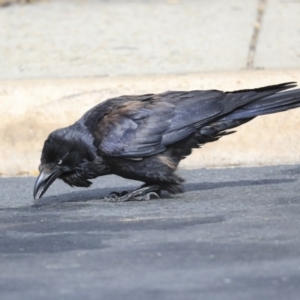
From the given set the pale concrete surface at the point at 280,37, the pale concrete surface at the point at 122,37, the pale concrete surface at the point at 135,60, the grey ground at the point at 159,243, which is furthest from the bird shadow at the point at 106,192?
the pale concrete surface at the point at 280,37

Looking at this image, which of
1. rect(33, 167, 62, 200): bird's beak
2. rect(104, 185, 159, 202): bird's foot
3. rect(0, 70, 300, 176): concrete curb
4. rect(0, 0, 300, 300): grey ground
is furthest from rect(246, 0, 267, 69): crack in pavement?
rect(33, 167, 62, 200): bird's beak

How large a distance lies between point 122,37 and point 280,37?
165cm

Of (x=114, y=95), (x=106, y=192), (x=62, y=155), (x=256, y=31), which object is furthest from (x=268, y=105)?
(x=256, y=31)

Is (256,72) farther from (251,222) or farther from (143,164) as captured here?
(251,222)

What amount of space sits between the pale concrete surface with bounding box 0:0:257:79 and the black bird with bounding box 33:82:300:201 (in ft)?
6.66

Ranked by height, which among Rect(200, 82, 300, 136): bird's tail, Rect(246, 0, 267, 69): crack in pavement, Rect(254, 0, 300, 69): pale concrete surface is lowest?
Rect(246, 0, 267, 69): crack in pavement

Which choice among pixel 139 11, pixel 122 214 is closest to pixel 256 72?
pixel 122 214

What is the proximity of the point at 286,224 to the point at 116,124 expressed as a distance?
166cm

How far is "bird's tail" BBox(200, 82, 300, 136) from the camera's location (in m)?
7.12

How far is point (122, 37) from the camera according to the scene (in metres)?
10.6

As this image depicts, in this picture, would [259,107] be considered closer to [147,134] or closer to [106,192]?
[147,134]

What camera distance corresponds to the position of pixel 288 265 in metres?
4.78

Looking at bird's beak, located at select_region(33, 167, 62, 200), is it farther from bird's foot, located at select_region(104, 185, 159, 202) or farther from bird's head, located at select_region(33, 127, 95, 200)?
bird's foot, located at select_region(104, 185, 159, 202)

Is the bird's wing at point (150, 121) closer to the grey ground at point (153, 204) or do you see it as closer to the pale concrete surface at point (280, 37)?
the grey ground at point (153, 204)
